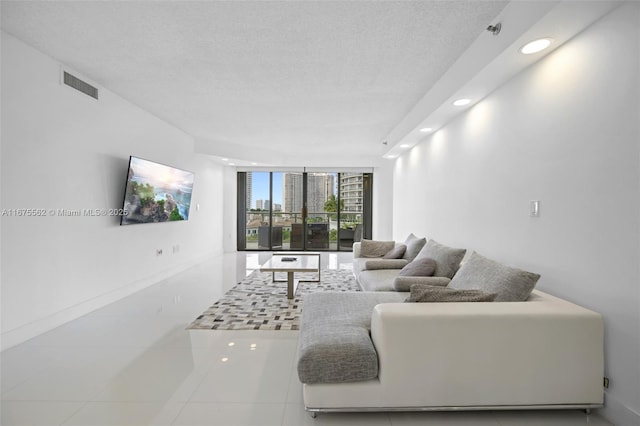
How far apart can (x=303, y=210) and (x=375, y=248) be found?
4.39 meters

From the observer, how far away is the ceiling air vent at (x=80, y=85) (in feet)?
11.8

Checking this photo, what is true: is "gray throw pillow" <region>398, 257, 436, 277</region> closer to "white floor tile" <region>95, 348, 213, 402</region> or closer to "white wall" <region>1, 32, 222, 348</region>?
"white floor tile" <region>95, 348, 213, 402</region>

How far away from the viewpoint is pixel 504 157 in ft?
10.2

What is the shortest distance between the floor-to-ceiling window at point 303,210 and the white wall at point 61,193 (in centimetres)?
441

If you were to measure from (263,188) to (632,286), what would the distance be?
8.59 meters

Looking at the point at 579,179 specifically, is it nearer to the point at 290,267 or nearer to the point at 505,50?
the point at 505,50

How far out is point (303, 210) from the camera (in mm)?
9742

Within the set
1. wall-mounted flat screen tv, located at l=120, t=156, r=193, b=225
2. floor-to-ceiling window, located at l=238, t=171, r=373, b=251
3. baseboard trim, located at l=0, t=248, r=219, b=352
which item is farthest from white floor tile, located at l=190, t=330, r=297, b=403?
floor-to-ceiling window, located at l=238, t=171, r=373, b=251

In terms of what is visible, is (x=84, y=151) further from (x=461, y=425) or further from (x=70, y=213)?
(x=461, y=425)

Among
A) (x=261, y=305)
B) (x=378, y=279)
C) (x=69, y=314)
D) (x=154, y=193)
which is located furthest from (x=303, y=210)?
(x=69, y=314)

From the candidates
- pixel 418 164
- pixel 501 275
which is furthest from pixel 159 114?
pixel 501 275

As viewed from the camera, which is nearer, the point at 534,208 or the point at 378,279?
the point at 534,208

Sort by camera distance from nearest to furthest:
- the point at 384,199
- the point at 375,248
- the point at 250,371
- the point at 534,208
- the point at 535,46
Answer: the point at 535,46
the point at 250,371
the point at 534,208
the point at 375,248
the point at 384,199

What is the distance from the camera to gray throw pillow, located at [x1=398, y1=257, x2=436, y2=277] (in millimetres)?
3604
